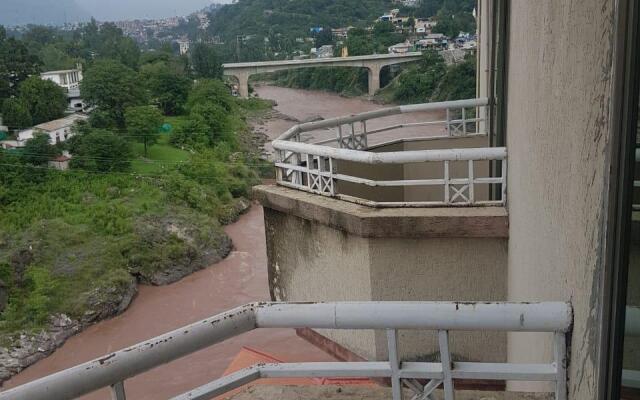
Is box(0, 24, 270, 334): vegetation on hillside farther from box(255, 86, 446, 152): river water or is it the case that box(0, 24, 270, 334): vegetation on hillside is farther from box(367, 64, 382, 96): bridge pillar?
box(367, 64, 382, 96): bridge pillar

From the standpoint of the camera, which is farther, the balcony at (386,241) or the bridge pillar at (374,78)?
the bridge pillar at (374,78)

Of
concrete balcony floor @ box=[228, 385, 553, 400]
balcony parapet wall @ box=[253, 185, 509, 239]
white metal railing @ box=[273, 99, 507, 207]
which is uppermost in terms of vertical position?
white metal railing @ box=[273, 99, 507, 207]

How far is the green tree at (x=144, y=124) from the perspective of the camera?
37281 mm

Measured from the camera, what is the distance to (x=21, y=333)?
19.0 m

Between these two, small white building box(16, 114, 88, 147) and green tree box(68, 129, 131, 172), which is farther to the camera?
small white building box(16, 114, 88, 147)

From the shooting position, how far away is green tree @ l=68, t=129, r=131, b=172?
108 feet

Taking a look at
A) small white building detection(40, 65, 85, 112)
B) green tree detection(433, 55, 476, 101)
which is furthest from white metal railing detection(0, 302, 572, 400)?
small white building detection(40, 65, 85, 112)

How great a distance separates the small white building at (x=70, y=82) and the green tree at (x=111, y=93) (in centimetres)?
390

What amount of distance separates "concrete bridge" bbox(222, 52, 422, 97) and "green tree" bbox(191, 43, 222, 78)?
0.92 meters

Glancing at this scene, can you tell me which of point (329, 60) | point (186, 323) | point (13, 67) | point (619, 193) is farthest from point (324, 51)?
point (619, 193)

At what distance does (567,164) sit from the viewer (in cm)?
230

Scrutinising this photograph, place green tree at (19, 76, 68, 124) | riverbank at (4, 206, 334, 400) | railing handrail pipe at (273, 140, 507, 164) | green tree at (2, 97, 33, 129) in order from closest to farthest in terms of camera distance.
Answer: railing handrail pipe at (273, 140, 507, 164) → riverbank at (4, 206, 334, 400) → green tree at (2, 97, 33, 129) → green tree at (19, 76, 68, 124)

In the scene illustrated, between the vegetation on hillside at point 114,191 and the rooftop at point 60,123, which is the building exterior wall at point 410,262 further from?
the rooftop at point 60,123

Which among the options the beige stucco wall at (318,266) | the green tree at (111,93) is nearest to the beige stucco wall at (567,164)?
the beige stucco wall at (318,266)
